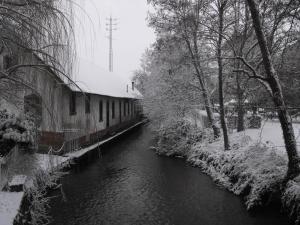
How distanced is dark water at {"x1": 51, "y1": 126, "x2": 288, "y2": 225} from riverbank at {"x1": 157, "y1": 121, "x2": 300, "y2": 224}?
0.42 metres

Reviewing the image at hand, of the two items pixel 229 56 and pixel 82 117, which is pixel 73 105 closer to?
pixel 82 117

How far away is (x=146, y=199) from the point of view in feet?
36.1

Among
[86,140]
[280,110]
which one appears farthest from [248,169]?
→ [86,140]

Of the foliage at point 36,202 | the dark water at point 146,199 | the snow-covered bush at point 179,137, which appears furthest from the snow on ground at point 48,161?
the snow-covered bush at point 179,137

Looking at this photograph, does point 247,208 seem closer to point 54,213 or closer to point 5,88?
point 54,213

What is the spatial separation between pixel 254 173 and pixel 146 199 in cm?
411

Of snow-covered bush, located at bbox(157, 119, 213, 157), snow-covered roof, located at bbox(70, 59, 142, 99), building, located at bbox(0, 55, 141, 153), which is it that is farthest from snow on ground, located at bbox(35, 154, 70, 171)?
snow-covered bush, located at bbox(157, 119, 213, 157)

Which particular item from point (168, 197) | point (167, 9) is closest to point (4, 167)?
point (168, 197)

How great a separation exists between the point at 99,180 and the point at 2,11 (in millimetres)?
10612

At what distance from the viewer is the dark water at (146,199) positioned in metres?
9.19

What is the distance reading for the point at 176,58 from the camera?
20578 millimetres

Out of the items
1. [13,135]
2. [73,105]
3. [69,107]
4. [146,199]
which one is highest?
[73,105]

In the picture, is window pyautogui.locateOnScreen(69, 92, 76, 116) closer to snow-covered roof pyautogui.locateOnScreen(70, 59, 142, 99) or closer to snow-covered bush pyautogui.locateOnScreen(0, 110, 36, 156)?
snow-covered roof pyautogui.locateOnScreen(70, 59, 142, 99)

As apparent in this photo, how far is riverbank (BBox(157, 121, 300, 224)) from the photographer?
879cm
